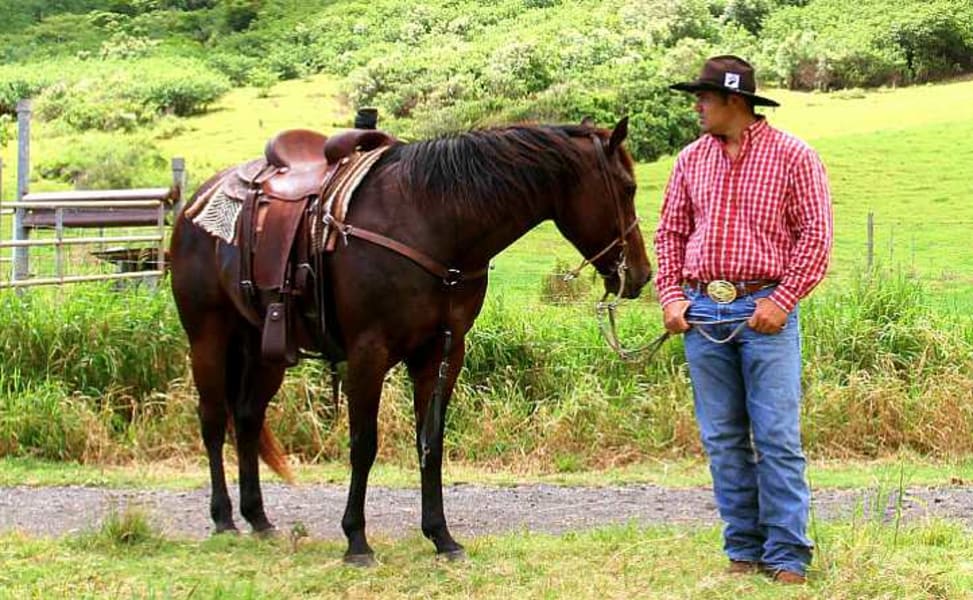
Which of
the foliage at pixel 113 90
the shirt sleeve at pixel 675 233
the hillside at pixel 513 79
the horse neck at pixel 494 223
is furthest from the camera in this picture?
the foliage at pixel 113 90

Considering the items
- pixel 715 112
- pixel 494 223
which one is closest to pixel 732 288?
pixel 715 112

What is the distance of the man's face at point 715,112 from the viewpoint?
4426mm

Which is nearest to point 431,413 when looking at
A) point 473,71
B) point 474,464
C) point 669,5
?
point 474,464

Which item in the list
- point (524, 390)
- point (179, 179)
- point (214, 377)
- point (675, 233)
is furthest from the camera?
point (179, 179)

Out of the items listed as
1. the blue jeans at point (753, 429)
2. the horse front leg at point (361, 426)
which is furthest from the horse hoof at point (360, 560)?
the blue jeans at point (753, 429)

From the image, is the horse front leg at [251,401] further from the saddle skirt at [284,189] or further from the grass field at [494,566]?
the saddle skirt at [284,189]

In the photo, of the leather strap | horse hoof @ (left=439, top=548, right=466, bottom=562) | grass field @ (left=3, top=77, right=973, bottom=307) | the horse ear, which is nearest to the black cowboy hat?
the horse ear

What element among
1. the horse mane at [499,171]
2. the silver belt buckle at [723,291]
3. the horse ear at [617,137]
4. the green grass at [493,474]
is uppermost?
the horse ear at [617,137]

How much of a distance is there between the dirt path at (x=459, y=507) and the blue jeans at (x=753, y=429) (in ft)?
4.68

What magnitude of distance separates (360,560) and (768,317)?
1957 mm

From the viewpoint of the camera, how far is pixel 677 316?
4504mm

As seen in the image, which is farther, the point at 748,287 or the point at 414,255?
the point at 414,255

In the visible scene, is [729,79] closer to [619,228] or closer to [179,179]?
[619,228]

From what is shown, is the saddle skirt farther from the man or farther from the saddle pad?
the man
